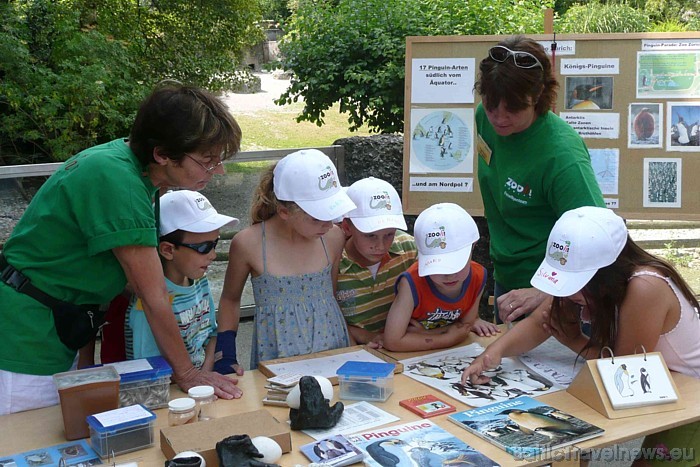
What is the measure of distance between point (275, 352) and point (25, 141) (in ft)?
19.2

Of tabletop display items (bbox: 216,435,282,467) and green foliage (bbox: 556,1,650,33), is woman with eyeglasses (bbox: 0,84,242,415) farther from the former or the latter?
green foliage (bbox: 556,1,650,33)

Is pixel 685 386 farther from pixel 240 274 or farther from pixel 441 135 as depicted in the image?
pixel 441 135

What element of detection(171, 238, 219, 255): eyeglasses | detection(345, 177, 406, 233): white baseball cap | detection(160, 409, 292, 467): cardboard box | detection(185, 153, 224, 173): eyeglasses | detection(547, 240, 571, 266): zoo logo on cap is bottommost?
detection(160, 409, 292, 467): cardboard box

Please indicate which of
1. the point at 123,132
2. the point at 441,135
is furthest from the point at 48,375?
the point at 123,132

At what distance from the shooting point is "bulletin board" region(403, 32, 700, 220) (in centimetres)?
384

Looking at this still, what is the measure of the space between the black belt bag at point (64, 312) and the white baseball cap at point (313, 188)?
67cm

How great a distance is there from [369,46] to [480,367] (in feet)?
11.9

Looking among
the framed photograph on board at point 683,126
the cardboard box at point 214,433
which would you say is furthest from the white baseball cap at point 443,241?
the framed photograph on board at point 683,126

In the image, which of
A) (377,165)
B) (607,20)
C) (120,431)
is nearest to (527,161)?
(120,431)

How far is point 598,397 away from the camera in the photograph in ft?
6.48

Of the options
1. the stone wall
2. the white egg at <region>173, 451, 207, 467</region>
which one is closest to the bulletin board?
the stone wall

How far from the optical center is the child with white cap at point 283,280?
249 cm

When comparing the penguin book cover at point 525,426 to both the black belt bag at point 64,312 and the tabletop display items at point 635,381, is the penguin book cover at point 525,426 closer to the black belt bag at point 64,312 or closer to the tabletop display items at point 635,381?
Result: the tabletop display items at point 635,381

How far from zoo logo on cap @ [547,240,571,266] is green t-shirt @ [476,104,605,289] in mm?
341
